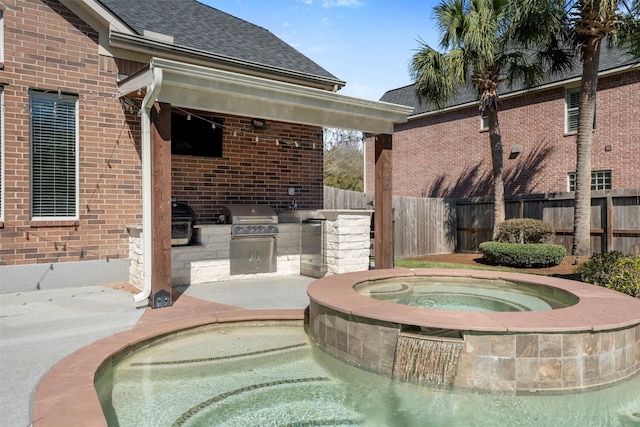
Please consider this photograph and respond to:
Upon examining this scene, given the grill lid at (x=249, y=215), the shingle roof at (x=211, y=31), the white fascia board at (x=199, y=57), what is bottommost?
the grill lid at (x=249, y=215)

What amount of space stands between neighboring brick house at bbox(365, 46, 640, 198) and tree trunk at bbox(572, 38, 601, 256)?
2.66 metres

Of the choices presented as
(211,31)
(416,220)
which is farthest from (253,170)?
(416,220)

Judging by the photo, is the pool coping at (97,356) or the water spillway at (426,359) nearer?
the pool coping at (97,356)

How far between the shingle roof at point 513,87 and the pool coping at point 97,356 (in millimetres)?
10344

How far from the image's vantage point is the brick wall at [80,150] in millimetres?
6418

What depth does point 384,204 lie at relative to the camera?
26.7 ft

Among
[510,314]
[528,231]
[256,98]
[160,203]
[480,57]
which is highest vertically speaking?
[480,57]

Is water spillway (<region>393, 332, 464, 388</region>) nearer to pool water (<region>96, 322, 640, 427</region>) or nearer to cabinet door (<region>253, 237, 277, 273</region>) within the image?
pool water (<region>96, 322, 640, 427</region>)

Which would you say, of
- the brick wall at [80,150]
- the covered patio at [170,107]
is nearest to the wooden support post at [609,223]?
the covered patio at [170,107]

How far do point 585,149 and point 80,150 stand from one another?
430 inches

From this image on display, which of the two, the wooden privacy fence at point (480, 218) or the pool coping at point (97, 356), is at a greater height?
the wooden privacy fence at point (480, 218)

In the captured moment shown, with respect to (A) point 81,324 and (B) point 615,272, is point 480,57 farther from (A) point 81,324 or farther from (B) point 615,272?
(A) point 81,324

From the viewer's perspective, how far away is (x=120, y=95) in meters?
7.17

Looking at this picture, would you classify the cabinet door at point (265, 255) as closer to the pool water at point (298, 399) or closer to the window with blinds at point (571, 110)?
the pool water at point (298, 399)
